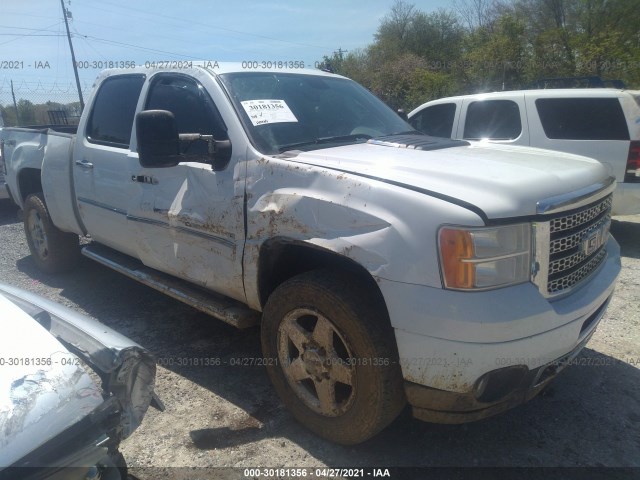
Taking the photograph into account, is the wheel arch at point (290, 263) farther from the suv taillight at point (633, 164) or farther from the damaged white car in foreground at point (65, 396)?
the suv taillight at point (633, 164)

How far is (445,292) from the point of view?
2.14m

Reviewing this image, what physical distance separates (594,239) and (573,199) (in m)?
0.45

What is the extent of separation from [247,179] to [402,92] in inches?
829

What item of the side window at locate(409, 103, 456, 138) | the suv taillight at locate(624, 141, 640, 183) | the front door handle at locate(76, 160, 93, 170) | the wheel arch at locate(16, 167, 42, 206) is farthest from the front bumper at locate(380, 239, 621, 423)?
the side window at locate(409, 103, 456, 138)

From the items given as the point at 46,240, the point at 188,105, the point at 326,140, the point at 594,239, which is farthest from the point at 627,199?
the point at 46,240

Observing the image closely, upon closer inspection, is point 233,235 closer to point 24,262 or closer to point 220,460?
point 220,460

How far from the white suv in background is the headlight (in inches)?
175

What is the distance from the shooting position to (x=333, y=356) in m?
2.58

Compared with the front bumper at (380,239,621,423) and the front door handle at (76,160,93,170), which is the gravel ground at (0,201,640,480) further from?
the front door handle at (76,160,93,170)

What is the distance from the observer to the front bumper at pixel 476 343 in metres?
2.12

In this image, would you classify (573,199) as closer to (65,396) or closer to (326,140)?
(326,140)

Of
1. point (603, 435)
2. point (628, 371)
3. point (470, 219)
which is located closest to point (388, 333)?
point (470, 219)

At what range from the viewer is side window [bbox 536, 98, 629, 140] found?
20.1ft

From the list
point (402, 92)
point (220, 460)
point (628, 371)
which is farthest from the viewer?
point (402, 92)
